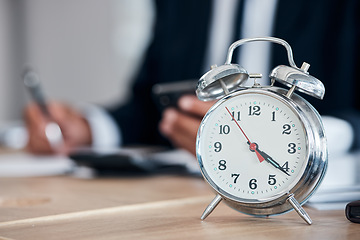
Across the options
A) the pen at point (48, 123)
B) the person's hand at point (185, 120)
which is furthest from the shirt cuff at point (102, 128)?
the person's hand at point (185, 120)

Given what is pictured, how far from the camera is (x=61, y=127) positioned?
5.45 ft

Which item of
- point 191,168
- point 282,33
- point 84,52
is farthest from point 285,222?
point 84,52

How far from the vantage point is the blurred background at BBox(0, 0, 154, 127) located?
3.50 m

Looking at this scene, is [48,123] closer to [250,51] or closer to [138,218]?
[250,51]

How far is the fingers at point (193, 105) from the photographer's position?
1063 millimetres

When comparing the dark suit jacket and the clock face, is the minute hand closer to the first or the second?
the clock face

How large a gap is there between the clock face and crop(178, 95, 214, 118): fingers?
0.41 meters

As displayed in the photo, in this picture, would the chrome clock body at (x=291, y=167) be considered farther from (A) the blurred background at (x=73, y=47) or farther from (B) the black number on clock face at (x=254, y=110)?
(A) the blurred background at (x=73, y=47)

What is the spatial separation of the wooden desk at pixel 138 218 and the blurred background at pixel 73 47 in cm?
223

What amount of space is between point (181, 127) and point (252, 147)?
54 cm

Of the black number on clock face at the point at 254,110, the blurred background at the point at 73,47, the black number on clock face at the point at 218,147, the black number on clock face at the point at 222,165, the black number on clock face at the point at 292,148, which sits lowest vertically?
the blurred background at the point at 73,47

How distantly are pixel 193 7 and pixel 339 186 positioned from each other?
143cm

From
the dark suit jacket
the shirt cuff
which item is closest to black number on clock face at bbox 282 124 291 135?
the dark suit jacket

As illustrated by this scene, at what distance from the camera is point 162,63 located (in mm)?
2107
